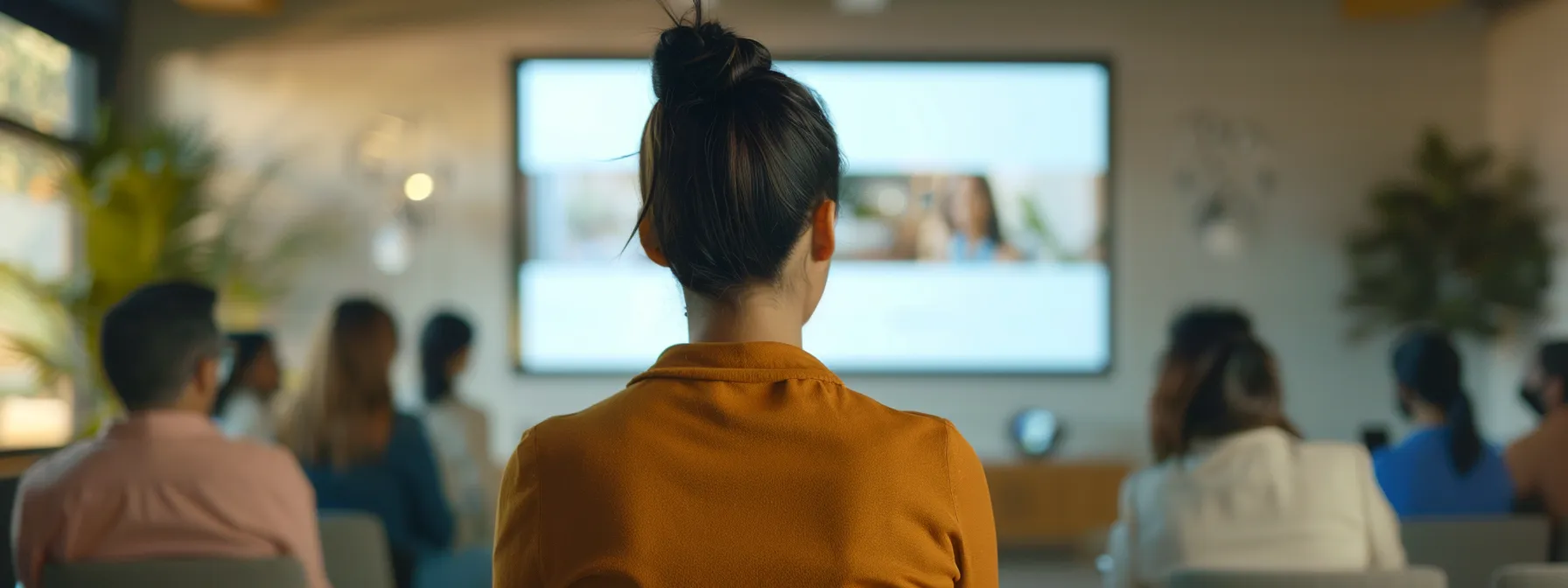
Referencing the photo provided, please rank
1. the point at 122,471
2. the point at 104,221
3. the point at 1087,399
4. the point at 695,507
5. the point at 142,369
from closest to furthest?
the point at 695,507, the point at 122,471, the point at 142,369, the point at 104,221, the point at 1087,399

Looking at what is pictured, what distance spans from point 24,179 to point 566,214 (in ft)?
7.82

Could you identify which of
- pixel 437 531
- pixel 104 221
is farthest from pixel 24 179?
pixel 437 531

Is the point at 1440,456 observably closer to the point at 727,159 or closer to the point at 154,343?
the point at 727,159

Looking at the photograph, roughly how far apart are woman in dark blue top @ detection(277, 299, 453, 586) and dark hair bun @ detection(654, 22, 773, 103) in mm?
2415

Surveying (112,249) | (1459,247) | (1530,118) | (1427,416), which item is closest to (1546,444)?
(1427,416)

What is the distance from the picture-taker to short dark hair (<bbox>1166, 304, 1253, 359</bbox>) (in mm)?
2535

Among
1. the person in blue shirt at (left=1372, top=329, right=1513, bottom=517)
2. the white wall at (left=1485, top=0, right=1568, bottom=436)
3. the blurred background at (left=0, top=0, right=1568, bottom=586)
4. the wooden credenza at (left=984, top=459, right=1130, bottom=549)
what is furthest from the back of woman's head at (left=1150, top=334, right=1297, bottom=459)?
the white wall at (left=1485, top=0, right=1568, bottom=436)

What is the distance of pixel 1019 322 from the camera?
19.5 ft

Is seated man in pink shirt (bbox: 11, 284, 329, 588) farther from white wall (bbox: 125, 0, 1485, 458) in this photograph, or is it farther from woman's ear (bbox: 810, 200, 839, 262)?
white wall (bbox: 125, 0, 1485, 458)

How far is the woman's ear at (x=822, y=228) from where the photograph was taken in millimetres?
846

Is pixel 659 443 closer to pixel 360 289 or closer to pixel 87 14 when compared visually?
pixel 360 289

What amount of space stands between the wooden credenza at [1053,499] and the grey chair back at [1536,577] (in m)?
3.88

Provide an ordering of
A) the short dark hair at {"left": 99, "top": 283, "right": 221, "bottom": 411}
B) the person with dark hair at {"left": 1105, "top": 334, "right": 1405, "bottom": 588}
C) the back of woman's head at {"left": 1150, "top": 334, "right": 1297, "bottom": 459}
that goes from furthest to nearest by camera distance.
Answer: the back of woman's head at {"left": 1150, "top": 334, "right": 1297, "bottom": 459}, the person with dark hair at {"left": 1105, "top": 334, "right": 1405, "bottom": 588}, the short dark hair at {"left": 99, "top": 283, "right": 221, "bottom": 411}

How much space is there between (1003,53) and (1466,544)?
4.02 meters
